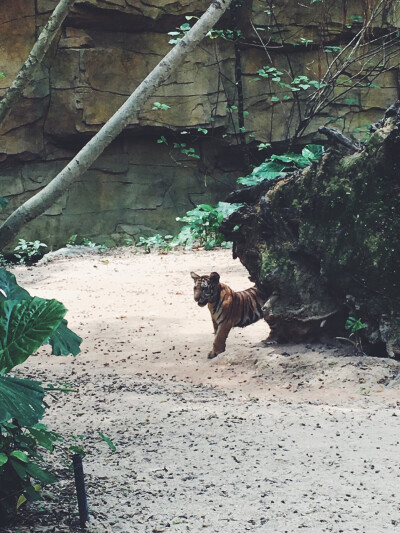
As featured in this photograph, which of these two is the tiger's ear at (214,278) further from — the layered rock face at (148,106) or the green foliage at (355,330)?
the layered rock face at (148,106)

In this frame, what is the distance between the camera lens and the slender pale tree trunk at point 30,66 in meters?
3.17

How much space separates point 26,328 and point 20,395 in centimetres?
27

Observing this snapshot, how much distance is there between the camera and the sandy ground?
288cm

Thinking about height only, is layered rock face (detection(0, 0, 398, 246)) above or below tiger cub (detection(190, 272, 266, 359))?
above

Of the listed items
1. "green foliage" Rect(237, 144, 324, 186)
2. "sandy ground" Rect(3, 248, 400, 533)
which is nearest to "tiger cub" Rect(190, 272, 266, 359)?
"sandy ground" Rect(3, 248, 400, 533)

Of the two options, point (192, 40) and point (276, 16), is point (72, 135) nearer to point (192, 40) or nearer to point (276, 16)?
point (276, 16)

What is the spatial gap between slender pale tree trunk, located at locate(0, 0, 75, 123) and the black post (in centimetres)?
150

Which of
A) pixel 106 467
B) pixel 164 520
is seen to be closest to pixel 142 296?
pixel 106 467

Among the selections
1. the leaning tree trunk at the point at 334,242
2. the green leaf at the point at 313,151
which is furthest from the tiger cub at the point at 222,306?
the green leaf at the point at 313,151

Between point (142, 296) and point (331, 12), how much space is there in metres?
6.73

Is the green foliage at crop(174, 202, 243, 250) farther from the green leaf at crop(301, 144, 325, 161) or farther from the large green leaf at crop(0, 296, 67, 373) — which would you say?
the large green leaf at crop(0, 296, 67, 373)

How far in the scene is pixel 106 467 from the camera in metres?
3.35

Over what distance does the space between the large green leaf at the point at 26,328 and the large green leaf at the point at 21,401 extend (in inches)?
5.1

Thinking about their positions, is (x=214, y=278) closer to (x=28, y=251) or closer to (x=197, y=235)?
(x=197, y=235)
